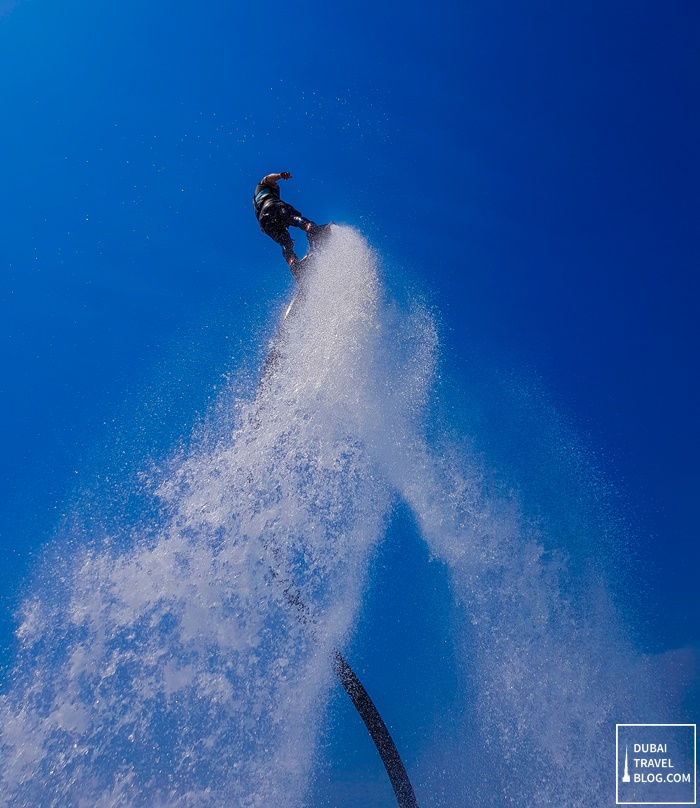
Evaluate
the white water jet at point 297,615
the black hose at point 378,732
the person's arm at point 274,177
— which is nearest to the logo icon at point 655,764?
the white water jet at point 297,615

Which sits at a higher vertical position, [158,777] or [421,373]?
[421,373]

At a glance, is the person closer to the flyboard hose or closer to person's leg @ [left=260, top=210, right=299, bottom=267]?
person's leg @ [left=260, top=210, right=299, bottom=267]

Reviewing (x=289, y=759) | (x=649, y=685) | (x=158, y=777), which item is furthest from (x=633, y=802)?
(x=158, y=777)

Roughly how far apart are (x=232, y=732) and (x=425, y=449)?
6.40m

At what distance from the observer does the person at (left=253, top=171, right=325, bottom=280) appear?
30.6ft

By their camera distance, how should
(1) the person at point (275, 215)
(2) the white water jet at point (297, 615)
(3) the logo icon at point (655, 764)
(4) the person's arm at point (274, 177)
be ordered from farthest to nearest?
(3) the logo icon at point (655, 764), (1) the person at point (275, 215), (4) the person's arm at point (274, 177), (2) the white water jet at point (297, 615)

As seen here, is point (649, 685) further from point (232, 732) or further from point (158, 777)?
point (158, 777)

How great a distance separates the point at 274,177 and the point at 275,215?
0.72m

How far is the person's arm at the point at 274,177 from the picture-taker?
9000mm

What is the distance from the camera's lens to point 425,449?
10531mm

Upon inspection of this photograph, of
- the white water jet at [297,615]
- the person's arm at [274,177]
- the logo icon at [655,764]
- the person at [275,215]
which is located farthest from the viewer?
the logo icon at [655,764]

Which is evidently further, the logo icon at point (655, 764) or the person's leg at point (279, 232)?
the logo icon at point (655, 764)

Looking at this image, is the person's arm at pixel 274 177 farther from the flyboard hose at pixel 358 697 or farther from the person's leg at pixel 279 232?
the flyboard hose at pixel 358 697

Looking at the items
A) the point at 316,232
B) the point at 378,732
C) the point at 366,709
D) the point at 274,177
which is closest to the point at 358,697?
the point at 366,709
